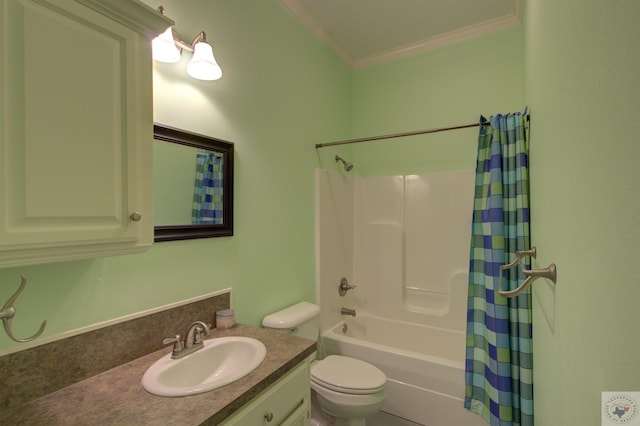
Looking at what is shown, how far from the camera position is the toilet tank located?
1.69 meters

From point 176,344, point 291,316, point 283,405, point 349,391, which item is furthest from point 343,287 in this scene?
point 176,344

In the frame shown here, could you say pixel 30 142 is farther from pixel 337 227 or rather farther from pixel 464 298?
pixel 464 298

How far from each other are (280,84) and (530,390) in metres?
2.37

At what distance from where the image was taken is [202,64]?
4.25ft

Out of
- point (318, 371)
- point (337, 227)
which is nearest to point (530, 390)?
point (318, 371)

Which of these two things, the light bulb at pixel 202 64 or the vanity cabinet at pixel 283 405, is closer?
the vanity cabinet at pixel 283 405

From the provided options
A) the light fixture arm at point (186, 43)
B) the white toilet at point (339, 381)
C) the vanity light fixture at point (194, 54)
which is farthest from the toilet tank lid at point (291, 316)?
the light fixture arm at point (186, 43)

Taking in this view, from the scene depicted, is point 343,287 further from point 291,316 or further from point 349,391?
point 349,391

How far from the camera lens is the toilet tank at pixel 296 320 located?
1.69 meters

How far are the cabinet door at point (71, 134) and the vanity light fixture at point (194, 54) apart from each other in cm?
29

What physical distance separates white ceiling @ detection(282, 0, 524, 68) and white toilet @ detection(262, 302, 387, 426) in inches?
83.4

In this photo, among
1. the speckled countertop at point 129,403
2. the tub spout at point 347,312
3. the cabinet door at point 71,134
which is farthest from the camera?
the tub spout at point 347,312

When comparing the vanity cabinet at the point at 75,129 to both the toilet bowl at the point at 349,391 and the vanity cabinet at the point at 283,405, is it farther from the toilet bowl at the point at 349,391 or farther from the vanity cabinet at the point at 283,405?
the toilet bowl at the point at 349,391

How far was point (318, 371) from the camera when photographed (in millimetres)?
1792
